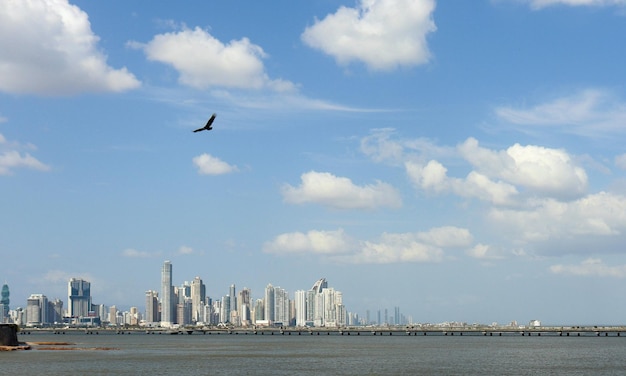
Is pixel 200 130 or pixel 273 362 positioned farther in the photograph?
pixel 273 362

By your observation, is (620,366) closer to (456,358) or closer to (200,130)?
(456,358)

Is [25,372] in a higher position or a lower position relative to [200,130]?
lower

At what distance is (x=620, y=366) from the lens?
109 metres

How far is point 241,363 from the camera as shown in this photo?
380 feet

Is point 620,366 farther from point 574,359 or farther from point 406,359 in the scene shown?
point 406,359

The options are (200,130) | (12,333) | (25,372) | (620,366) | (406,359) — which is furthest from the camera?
(12,333)

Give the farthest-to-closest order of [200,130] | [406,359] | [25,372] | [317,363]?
[406,359], [317,363], [25,372], [200,130]

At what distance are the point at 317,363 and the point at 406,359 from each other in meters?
16.1

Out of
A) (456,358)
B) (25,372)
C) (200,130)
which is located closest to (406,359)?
(456,358)

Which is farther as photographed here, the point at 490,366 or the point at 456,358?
the point at 456,358

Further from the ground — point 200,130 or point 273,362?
point 200,130

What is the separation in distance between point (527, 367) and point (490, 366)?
16.0 ft

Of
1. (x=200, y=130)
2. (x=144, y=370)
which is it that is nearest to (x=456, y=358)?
(x=144, y=370)

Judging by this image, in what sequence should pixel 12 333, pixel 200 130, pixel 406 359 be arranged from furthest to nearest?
pixel 12 333
pixel 406 359
pixel 200 130
